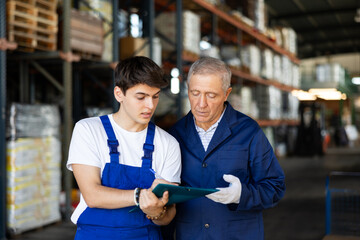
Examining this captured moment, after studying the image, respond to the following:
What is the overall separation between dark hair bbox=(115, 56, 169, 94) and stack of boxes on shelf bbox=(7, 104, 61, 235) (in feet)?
14.2

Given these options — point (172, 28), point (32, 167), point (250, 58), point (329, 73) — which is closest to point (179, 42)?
point (172, 28)

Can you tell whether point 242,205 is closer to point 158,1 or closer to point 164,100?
point 164,100

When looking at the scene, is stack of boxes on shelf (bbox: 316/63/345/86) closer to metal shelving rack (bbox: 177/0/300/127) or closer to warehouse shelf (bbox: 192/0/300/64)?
metal shelving rack (bbox: 177/0/300/127)

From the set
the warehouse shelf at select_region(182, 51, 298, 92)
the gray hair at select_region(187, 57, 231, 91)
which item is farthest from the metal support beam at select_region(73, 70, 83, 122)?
the gray hair at select_region(187, 57, 231, 91)

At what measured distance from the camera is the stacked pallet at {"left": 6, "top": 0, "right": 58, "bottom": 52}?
233 inches

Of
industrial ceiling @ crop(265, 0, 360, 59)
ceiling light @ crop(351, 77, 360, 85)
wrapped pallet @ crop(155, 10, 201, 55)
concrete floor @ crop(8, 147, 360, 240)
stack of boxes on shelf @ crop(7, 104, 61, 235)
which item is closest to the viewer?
stack of boxes on shelf @ crop(7, 104, 61, 235)

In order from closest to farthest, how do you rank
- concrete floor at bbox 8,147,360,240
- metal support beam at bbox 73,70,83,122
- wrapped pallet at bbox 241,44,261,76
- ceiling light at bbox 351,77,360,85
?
concrete floor at bbox 8,147,360,240
metal support beam at bbox 73,70,83,122
wrapped pallet at bbox 241,44,261,76
ceiling light at bbox 351,77,360,85

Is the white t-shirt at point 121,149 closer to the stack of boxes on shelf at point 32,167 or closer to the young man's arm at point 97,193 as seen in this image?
the young man's arm at point 97,193

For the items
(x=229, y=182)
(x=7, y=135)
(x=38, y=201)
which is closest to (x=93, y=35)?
(x=7, y=135)

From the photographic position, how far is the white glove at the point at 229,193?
216 cm

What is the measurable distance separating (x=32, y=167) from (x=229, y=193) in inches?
186

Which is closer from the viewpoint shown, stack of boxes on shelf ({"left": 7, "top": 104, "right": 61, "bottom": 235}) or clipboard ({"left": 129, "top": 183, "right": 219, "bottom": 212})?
clipboard ({"left": 129, "top": 183, "right": 219, "bottom": 212})

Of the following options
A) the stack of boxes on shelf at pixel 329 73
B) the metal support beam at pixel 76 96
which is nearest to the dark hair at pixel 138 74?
the metal support beam at pixel 76 96

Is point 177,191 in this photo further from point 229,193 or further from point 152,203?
point 229,193
